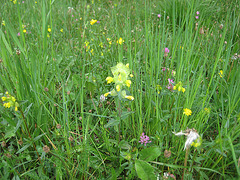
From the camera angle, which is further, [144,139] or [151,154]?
[144,139]

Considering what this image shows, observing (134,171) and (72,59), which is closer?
(134,171)

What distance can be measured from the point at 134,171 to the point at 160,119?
1.05ft

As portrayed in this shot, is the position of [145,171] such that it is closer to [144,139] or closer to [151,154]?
[151,154]

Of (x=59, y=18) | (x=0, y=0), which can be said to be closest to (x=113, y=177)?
(x=59, y=18)

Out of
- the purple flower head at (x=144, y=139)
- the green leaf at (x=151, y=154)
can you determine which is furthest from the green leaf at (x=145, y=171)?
the purple flower head at (x=144, y=139)

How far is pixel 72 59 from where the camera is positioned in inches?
71.2

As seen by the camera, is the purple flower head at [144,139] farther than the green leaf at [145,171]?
Yes

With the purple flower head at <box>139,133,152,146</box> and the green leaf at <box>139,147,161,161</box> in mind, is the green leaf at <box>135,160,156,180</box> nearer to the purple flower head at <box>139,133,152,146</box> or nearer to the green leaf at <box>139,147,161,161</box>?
the green leaf at <box>139,147,161,161</box>

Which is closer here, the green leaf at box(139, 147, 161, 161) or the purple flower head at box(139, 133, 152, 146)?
the green leaf at box(139, 147, 161, 161)

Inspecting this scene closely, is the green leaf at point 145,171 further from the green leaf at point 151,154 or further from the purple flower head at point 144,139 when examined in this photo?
the purple flower head at point 144,139

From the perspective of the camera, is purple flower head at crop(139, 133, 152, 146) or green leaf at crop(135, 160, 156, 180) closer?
green leaf at crop(135, 160, 156, 180)

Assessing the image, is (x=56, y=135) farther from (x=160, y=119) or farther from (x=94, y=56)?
(x=94, y=56)

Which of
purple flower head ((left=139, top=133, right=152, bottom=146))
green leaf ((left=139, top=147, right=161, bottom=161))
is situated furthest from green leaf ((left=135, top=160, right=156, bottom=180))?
purple flower head ((left=139, top=133, right=152, bottom=146))

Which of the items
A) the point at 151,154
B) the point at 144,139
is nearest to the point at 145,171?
the point at 151,154
